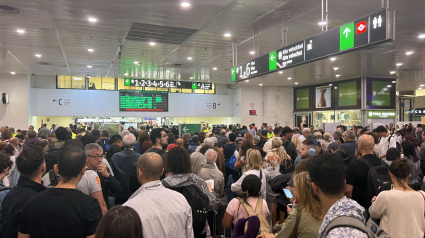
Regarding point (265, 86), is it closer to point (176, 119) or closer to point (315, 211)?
point (176, 119)

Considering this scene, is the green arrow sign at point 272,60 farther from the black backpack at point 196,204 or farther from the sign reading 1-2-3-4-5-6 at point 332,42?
the black backpack at point 196,204

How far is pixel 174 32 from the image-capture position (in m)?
8.35

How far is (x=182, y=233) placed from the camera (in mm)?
2141

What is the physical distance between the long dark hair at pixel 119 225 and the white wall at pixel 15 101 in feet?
59.1

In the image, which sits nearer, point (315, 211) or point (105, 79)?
point (315, 211)

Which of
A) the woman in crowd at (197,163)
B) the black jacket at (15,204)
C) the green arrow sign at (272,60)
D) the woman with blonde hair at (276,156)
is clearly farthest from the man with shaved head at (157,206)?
the green arrow sign at (272,60)

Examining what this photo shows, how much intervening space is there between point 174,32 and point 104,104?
506 inches

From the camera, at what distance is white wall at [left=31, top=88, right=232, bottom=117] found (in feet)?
59.3

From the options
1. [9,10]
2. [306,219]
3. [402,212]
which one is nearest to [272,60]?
[402,212]

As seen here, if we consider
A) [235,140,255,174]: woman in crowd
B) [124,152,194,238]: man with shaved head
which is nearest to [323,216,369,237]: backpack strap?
[124,152,194,238]: man with shaved head

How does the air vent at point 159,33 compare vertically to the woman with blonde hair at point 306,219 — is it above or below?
above

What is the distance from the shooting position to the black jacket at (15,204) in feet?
7.22

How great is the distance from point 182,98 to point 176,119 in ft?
6.00

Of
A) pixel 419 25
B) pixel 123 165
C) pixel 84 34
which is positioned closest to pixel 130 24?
pixel 84 34
